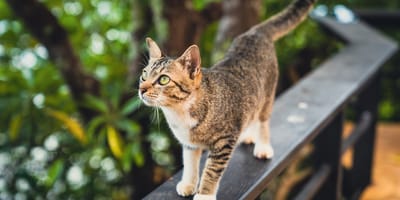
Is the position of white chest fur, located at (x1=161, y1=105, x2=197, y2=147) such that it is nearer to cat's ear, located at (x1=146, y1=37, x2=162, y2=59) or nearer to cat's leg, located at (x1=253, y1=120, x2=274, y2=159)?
cat's ear, located at (x1=146, y1=37, x2=162, y2=59)

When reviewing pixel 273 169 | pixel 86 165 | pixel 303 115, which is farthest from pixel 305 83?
pixel 86 165

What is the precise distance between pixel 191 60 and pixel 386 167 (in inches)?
79.8

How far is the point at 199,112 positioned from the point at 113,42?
1.93 m

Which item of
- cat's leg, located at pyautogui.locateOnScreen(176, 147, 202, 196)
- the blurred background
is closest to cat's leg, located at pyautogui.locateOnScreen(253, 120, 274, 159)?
cat's leg, located at pyautogui.locateOnScreen(176, 147, 202, 196)

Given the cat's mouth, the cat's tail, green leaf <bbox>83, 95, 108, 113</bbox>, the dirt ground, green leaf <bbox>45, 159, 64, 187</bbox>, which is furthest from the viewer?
the dirt ground

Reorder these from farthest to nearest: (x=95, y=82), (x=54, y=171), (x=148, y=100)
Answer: (x=95, y=82)
(x=54, y=171)
(x=148, y=100)

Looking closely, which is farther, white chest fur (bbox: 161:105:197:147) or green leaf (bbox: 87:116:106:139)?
green leaf (bbox: 87:116:106:139)

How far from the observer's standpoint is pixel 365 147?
274cm

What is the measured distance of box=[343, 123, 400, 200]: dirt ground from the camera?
8.60 ft

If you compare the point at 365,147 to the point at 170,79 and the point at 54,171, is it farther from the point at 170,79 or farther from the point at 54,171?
the point at 170,79

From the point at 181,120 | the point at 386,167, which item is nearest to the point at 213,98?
the point at 181,120

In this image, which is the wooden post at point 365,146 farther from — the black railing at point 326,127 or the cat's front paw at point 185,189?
the cat's front paw at point 185,189

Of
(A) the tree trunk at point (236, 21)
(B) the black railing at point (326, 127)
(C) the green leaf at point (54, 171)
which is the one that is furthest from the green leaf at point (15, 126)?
(B) the black railing at point (326, 127)

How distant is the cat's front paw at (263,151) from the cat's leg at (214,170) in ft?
0.82
